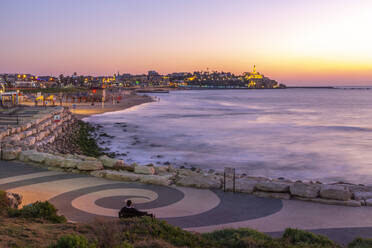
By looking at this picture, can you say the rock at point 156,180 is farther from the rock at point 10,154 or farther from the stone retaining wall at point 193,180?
the rock at point 10,154

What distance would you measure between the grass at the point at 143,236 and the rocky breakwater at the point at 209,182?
3075 mm

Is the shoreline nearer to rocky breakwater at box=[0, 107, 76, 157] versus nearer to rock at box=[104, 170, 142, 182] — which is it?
rocky breakwater at box=[0, 107, 76, 157]

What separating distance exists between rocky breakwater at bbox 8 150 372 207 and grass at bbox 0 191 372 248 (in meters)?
3.08

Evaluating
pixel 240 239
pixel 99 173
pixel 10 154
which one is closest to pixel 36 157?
pixel 10 154

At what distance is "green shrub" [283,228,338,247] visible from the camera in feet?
21.0

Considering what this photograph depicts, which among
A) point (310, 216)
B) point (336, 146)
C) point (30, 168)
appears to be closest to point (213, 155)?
point (336, 146)

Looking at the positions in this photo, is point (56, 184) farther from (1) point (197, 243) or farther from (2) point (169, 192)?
(1) point (197, 243)

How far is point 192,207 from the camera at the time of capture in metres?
8.98

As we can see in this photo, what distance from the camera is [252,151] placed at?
84.6ft

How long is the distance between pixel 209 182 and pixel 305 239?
14.6ft

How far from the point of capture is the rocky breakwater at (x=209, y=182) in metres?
Result: 9.62

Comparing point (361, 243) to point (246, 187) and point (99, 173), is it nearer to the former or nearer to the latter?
point (246, 187)

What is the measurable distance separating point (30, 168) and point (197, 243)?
332 inches

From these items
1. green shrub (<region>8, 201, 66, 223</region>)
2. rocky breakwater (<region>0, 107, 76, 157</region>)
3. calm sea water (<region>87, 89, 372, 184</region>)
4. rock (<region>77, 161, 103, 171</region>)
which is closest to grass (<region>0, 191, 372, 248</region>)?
green shrub (<region>8, 201, 66, 223</region>)
